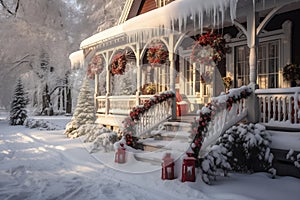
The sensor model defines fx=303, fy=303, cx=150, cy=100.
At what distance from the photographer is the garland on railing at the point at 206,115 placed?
625cm

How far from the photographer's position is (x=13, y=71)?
26078 mm

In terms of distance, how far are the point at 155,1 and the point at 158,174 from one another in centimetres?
1034

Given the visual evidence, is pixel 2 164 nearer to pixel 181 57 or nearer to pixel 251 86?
pixel 251 86

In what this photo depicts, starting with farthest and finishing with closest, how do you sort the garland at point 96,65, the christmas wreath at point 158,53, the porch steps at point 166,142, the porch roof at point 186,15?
the garland at point 96,65, the christmas wreath at point 158,53, the porch steps at point 166,142, the porch roof at point 186,15

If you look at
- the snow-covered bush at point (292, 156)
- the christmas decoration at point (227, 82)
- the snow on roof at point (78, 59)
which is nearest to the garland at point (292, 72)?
the christmas decoration at point (227, 82)

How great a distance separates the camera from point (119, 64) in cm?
1256

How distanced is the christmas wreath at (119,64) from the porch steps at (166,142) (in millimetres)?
4153

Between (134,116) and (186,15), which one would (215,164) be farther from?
(186,15)

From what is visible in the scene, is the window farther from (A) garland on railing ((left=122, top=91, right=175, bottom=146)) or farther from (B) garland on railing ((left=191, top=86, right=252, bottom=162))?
(B) garland on railing ((left=191, top=86, right=252, bottom=162))

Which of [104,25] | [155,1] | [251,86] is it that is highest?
[104,25]

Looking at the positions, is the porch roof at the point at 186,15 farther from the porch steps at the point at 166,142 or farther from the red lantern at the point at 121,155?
the red lantern at the point at 121,155

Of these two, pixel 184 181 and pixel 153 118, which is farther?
pixel 153 118

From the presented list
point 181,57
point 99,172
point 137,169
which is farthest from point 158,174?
point 181,57

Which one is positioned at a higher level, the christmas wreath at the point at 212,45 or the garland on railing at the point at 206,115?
the christmas wreath at the point at 212,45
